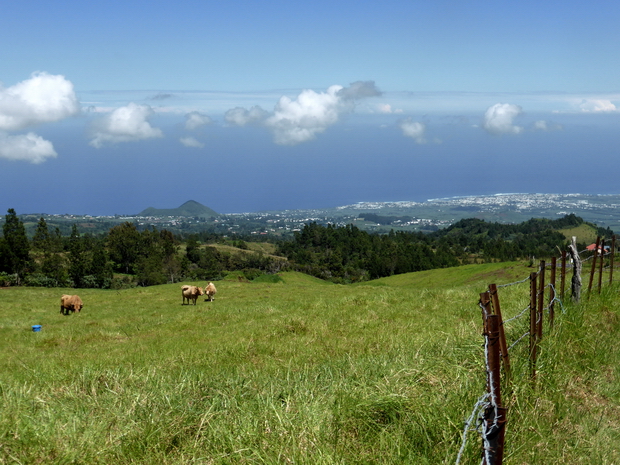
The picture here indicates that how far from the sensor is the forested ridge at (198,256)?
249 ft

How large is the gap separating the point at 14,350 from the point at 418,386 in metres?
12.9

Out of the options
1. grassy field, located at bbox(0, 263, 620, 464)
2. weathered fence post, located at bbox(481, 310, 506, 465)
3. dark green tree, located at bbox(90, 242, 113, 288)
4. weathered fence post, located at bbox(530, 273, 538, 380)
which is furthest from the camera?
dark green tree, located at bbox(90, 242, 113, 288)

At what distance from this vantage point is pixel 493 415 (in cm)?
346

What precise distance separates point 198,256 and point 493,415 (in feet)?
378

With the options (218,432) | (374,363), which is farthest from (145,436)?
(374,363)

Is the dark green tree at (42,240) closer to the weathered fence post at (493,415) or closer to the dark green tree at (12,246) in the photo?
the dark green tree at (12,246)

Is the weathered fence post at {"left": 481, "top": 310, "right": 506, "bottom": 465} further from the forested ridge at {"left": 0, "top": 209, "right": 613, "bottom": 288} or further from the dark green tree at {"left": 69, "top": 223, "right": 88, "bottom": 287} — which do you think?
the dark green tree at {"left": 69, "top": 223, "right": 88, "bottom": 287}

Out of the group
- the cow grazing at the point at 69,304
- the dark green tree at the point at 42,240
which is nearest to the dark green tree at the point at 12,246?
the dark green tree at the point at 42,240

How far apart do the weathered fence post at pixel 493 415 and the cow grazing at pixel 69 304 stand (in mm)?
25820

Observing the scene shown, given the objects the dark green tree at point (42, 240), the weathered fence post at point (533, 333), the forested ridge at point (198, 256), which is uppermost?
the weathered fence post at point (533, 333)

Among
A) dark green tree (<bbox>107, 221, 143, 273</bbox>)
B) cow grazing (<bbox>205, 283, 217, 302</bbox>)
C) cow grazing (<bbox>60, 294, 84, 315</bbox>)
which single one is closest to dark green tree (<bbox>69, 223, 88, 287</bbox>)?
dark green tree (<bbox>107, 221, 143, 273</bbox>)

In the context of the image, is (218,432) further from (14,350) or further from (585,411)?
(14,350)

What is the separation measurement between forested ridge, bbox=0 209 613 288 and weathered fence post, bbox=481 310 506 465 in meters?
69.2

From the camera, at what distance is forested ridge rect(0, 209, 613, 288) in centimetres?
7575
